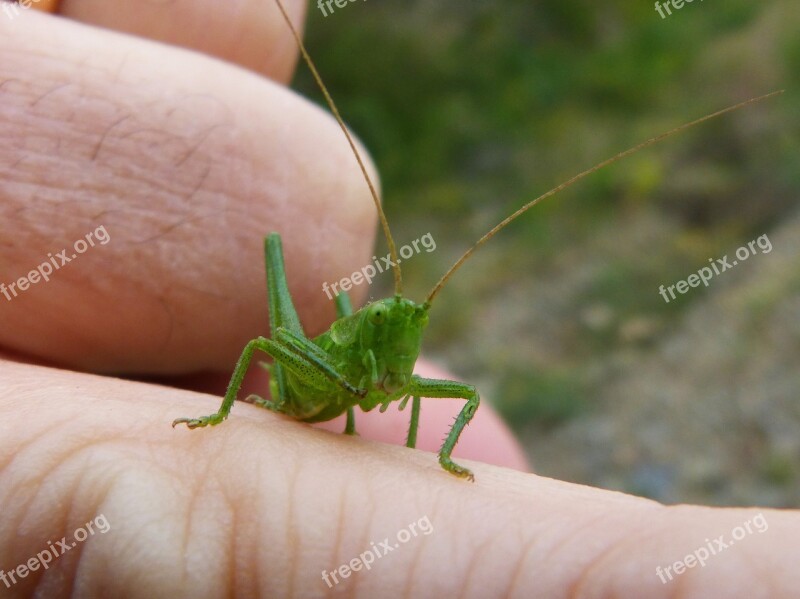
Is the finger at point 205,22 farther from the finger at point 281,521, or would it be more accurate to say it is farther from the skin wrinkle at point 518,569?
the skin wrinkle at point 518,569

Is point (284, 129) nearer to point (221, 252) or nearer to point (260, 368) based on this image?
→ point (221, 252)

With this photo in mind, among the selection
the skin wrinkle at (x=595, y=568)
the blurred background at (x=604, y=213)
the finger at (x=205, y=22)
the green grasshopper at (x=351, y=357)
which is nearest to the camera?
the skin wrinkle at (x=595, y=568)

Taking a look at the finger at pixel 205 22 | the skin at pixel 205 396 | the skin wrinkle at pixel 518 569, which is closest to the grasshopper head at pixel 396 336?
the skin at pixel 205 396

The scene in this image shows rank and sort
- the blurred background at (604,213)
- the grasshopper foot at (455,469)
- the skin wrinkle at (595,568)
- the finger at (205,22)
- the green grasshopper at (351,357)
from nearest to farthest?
the skin wrinkle at (595,568) → the grasshopper foot at (455,469) → the green grasshopper at (351,357) → the finger at (205,22) → the blurred background at (604,213)

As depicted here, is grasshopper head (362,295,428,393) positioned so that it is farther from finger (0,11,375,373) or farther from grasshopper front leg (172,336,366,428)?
finger (0,11,375,373)

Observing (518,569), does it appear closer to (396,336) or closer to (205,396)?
(396,336)

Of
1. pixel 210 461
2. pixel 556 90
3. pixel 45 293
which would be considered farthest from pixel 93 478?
pixel 556 90

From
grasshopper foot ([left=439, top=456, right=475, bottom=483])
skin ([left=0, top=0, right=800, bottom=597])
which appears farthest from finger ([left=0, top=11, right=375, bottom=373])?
grasshopper foot ([left=439, top=456, right=475, bottom=483])
